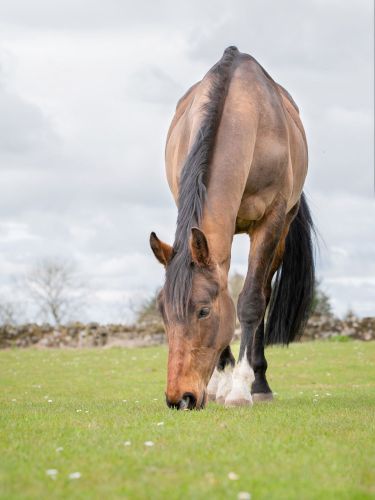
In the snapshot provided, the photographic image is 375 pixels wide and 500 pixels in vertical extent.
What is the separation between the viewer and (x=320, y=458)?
4.99 metres

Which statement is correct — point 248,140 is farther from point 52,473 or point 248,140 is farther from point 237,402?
point 52,473

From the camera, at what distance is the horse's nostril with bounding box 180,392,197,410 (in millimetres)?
6750

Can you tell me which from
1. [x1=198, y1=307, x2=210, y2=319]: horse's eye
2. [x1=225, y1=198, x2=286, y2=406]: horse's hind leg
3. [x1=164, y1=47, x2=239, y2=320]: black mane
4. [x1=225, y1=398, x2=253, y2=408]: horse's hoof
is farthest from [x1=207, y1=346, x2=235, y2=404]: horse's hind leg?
[x1=164, y1=47, x2=239, y2=320]: black mane

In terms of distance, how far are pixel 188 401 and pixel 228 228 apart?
182 cm

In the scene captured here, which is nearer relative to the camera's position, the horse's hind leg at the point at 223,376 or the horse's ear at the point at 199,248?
the horse's ear at the point at 199,248

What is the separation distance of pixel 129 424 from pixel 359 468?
2180mm

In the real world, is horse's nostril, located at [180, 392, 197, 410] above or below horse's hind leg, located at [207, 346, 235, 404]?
below

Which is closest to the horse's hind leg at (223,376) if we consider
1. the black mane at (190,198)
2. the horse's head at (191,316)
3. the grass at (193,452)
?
the grass at (193,452)

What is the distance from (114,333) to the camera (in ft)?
89.8

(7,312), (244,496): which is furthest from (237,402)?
(7,312)

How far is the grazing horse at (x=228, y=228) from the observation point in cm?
699

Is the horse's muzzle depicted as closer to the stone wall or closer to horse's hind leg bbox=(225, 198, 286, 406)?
horse's hind leg bbox=(225, 198, 286, 406)

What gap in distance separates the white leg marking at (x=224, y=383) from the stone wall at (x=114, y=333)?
1720 cm

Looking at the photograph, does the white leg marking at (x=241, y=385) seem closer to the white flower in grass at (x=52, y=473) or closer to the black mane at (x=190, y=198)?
the black mane at (x=190, y=198)
